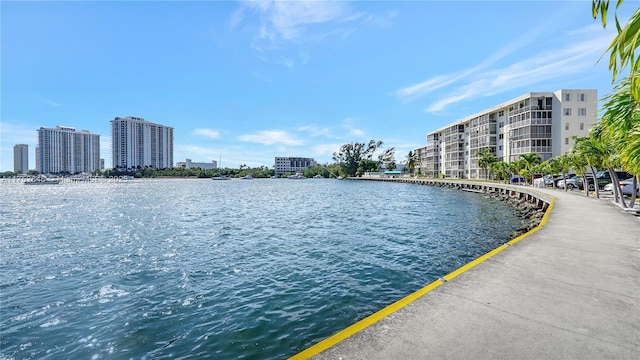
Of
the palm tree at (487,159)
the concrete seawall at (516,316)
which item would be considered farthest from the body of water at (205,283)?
the palm tree at (487,159)

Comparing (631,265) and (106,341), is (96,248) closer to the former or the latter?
(106,341)

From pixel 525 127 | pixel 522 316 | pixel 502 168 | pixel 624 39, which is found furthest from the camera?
pixel 525 127

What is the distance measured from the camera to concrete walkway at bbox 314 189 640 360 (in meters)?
3.69

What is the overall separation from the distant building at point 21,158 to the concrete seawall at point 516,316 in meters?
254

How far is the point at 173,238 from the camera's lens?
16.6 meters

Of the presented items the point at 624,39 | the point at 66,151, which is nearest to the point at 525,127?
the point at 624,39

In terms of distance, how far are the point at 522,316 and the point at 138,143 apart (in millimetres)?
200959

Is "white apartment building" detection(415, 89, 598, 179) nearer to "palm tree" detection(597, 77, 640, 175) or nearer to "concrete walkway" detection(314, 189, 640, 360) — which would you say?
"palm tree" detection(597, 77, 640, 175)

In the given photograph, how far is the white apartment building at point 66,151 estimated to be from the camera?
150750 mm

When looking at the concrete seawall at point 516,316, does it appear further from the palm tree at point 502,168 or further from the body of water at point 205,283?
the palm tree at point 502,168

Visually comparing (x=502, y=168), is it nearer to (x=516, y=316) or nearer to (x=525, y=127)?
(x=525, y=127)

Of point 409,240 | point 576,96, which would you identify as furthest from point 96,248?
point 576,96

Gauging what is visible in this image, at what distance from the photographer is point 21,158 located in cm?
18588

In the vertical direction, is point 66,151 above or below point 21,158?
above
